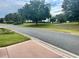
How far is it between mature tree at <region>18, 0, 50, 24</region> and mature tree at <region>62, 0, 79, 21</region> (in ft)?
1.14

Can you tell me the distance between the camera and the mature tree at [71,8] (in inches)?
161

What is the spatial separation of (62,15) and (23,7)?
2.48 ft

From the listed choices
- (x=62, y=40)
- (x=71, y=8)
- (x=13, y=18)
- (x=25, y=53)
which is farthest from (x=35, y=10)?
(x=62, y=40)

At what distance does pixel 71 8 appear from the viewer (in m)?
4.14

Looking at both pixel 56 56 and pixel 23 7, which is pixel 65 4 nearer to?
pixel 23 7

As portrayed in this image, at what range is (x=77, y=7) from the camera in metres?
4.09

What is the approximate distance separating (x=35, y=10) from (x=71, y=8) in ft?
2.29

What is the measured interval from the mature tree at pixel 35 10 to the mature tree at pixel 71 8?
1.14 ft

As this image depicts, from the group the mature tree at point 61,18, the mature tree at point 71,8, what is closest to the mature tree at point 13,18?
the mature tree at point 61,18

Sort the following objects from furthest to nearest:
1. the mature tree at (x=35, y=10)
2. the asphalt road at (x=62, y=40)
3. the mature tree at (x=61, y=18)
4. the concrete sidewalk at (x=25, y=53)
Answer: the asphalt road at (x=62, y=40) < the mature tree at (x=61, y=18) < the mature tree at (x=35, y=10) < the concrete sidewalk at (x=25, y=53)

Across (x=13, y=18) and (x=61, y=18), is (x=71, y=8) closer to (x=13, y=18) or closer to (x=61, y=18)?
(x=61, y=18)

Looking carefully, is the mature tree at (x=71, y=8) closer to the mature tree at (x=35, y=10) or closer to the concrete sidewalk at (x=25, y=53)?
the mature tree at (x=35, y=10)

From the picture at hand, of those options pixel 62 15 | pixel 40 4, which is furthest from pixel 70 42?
pixel 40 4

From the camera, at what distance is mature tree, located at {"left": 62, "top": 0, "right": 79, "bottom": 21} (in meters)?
4.09
